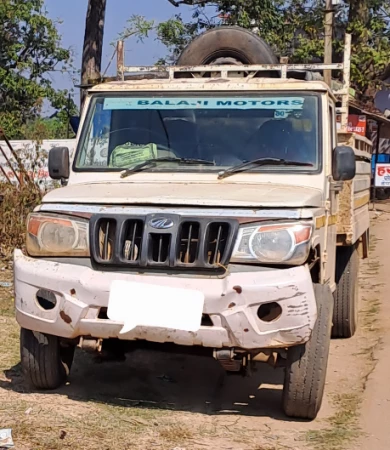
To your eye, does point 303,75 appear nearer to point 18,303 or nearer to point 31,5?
point 18,303

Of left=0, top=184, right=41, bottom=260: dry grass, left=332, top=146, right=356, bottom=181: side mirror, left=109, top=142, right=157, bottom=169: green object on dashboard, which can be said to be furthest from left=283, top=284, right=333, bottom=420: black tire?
left=0, top=184, right=41, bottom=260: dry grass

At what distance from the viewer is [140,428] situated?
4465 millimetres

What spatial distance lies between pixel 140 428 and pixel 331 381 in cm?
180

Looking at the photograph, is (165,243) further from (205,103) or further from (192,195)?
(205,103)

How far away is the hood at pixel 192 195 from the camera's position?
14.2 feet

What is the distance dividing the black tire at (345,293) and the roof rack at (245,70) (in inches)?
43.2

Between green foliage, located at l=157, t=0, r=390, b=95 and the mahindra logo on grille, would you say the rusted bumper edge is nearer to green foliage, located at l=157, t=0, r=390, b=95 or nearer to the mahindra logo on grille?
the mahindra logo on grille

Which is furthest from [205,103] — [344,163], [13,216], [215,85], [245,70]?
[13,216]

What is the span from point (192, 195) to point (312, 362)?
1129 mm

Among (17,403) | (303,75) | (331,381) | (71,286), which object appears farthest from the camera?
(303,75)

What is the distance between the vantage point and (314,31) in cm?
2053

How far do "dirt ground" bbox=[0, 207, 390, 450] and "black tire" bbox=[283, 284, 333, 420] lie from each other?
0.24m

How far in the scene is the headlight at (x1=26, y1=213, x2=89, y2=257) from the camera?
440cm

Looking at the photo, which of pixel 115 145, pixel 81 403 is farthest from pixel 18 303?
pixel 115 145
